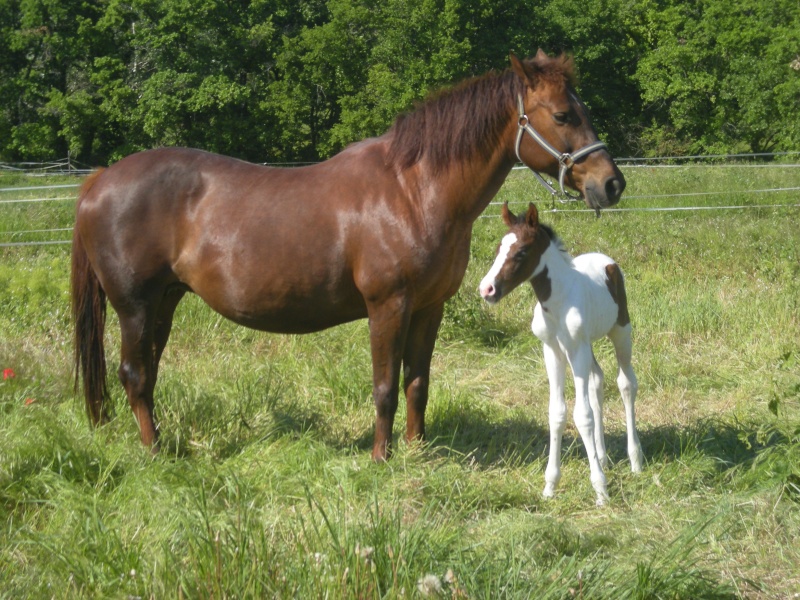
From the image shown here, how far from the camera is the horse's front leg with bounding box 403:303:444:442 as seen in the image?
15.5 feet

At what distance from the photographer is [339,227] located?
450 centimetres

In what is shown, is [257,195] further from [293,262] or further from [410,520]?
[410,520]

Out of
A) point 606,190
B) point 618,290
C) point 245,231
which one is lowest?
point 618,290

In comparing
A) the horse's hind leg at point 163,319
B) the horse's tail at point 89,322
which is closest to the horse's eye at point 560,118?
the horse's hind leg at point 163,319

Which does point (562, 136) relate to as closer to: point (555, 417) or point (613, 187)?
point (613, 187)

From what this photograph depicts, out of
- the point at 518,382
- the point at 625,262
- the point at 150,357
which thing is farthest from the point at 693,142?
the point at 150,357

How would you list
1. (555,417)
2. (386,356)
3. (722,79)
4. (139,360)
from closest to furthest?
(555,417)
(386,356)
(139,360)
(722,79)

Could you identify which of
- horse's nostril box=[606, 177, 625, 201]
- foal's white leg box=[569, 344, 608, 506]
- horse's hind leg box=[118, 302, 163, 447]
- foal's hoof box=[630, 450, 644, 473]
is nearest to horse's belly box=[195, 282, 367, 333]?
horse's hind leg box=[118, 302, 163, 447]

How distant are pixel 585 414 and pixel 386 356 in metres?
1.04

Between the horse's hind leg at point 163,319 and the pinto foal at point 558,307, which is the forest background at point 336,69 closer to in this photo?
the horse's hind leg at point 163,319

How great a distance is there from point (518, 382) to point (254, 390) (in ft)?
6.57

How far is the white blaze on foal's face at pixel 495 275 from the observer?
402 centimetres

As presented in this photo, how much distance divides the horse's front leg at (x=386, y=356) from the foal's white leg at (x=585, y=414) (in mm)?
887

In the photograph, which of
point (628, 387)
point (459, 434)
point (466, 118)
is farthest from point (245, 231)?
point (628, 387)
